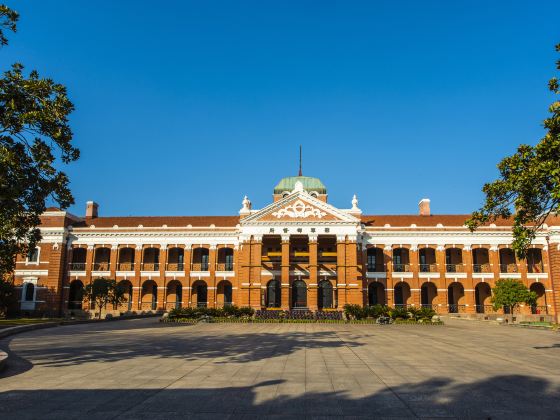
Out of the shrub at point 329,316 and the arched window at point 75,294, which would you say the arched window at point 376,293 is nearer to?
the shrub at point 329,316

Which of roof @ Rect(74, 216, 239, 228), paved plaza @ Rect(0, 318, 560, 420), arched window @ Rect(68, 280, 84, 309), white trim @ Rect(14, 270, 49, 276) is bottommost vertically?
paved plaza @ Rect(0, 318, 560, 420)

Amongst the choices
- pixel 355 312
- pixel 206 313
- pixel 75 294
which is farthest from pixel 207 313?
pixel 75 294

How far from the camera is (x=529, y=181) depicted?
14984 millimetres

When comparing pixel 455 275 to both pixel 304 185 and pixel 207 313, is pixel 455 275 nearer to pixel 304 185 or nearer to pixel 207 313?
pixel 304 185

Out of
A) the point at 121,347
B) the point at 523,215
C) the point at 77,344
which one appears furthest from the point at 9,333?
the point at 523,215

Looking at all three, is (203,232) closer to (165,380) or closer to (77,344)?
(77,344)

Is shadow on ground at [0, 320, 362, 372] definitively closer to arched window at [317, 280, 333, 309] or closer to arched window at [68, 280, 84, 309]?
arched window at [317, 280, 333, 309]

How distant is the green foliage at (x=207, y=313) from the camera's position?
3284 centimetres

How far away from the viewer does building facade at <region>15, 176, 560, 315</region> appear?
4309cm

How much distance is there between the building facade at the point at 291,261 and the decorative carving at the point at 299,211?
0.11 metres

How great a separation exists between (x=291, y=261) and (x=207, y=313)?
12949mm

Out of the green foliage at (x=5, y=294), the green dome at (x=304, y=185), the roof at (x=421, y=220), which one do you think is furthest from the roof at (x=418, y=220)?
the green foliage at (x=5, y=294)

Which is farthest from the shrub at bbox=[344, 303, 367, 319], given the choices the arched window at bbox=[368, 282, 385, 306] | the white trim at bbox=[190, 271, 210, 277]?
the white trim at bbox=[190, 271, 210, 277]

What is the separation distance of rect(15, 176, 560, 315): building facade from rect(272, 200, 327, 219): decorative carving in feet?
0.35
